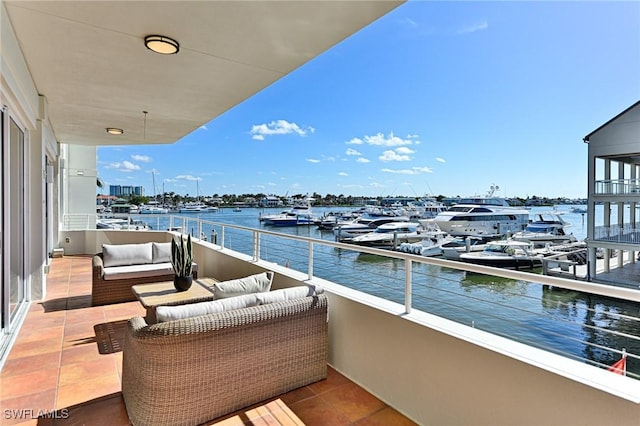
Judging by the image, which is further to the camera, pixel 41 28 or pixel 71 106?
pixel 71 106

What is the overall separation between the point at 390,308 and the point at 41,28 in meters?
3.46

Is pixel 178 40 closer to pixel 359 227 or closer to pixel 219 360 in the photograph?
pixel 219 360

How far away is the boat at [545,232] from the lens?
2123 cm

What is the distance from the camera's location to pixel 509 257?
16.8 m

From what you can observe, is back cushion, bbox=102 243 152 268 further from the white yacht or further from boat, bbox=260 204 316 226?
boat, bbox=260 204 316 226

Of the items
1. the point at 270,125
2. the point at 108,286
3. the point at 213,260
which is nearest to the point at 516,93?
the point at 270,125

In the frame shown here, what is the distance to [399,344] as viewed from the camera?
7.23 ft

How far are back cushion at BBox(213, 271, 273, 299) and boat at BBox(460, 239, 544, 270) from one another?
52.6 ft

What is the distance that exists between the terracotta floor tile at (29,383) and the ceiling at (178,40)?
106 inches

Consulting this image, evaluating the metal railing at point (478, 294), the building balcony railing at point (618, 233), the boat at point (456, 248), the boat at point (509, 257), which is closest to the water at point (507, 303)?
the metal railing at point (478, 294)

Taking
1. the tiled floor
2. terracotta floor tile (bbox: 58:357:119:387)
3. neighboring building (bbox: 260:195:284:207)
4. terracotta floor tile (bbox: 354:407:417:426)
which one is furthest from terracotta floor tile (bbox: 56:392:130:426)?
neighboring building (bbox: 260:195:284:207)

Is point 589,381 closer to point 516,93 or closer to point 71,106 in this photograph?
point 71,106

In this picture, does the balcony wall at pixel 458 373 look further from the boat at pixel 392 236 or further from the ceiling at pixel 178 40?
the boat at pixel 392 236

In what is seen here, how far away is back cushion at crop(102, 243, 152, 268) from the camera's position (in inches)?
189
